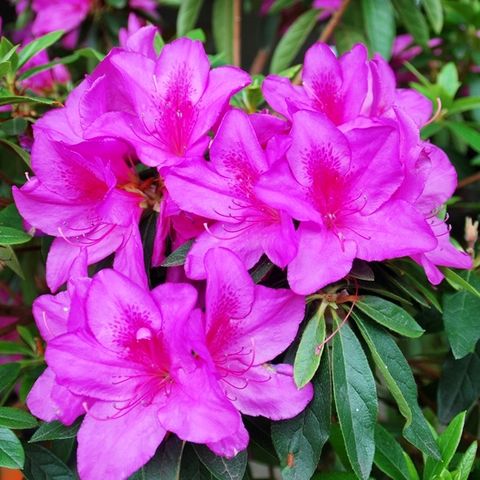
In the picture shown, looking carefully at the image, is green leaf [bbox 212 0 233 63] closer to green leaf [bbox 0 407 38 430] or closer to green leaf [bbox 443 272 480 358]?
green leaf [bbox 443 272 480 358]

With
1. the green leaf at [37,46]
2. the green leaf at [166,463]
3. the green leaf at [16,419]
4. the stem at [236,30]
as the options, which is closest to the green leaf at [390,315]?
the green leaf at [166,463]

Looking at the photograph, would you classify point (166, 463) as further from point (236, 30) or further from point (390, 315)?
point (236, 30)

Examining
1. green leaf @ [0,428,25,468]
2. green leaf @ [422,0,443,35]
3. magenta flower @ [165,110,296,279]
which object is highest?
magenta flower @ [165,110,296,279]

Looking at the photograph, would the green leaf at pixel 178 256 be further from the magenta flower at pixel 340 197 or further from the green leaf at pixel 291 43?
the green leaf at pixel 291 43

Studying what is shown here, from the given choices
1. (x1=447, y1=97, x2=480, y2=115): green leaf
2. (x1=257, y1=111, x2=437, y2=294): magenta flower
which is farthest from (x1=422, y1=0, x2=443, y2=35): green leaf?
(x1=257, y1=111, x2=437, y2=294): magenta flower

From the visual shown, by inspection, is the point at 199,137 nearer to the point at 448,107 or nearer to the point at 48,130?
the point at 48,130

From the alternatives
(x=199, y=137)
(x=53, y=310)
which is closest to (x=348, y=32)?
(x=199, y=137)

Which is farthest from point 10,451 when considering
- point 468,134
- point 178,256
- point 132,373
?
point 468,134
